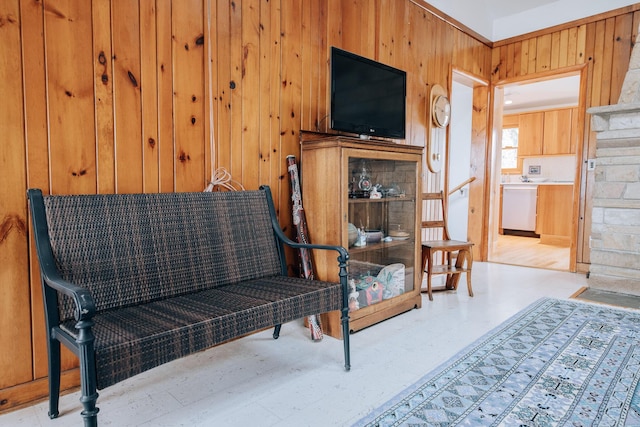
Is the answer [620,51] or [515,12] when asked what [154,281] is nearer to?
[620,51]

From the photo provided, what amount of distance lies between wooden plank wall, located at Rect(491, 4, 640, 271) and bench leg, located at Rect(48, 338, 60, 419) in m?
4.65

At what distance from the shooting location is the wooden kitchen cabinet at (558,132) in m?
7.32

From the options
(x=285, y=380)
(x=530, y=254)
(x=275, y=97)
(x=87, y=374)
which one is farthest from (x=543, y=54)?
(x=87, y=374)

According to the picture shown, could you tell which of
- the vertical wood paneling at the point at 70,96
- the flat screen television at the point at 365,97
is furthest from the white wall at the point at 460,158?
the vertical wood paneling at the point at 70,96

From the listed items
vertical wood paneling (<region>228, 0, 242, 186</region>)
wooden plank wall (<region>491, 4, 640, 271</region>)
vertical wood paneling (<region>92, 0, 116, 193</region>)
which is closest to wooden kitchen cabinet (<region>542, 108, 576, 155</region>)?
wooden plank wall (<region>491, 4, 640, 271</region>)

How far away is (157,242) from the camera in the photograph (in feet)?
6.21

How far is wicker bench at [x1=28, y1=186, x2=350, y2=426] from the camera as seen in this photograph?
1.33 meters

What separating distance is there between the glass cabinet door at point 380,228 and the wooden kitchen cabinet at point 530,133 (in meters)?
5.93

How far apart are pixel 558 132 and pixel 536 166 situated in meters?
0.74

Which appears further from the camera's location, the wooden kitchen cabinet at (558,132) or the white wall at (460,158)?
the wooden kitchen cabinet at (558,132)

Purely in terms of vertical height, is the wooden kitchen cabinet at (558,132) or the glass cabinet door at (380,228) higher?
the wooden kitchen cabinet at (558,132)

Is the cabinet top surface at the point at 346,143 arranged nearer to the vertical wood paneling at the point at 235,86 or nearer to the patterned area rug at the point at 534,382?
the vertical wood paneling at the point at 235,86

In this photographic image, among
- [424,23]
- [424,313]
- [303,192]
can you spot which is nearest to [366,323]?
[424,313]

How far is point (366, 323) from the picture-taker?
2.62 meters
